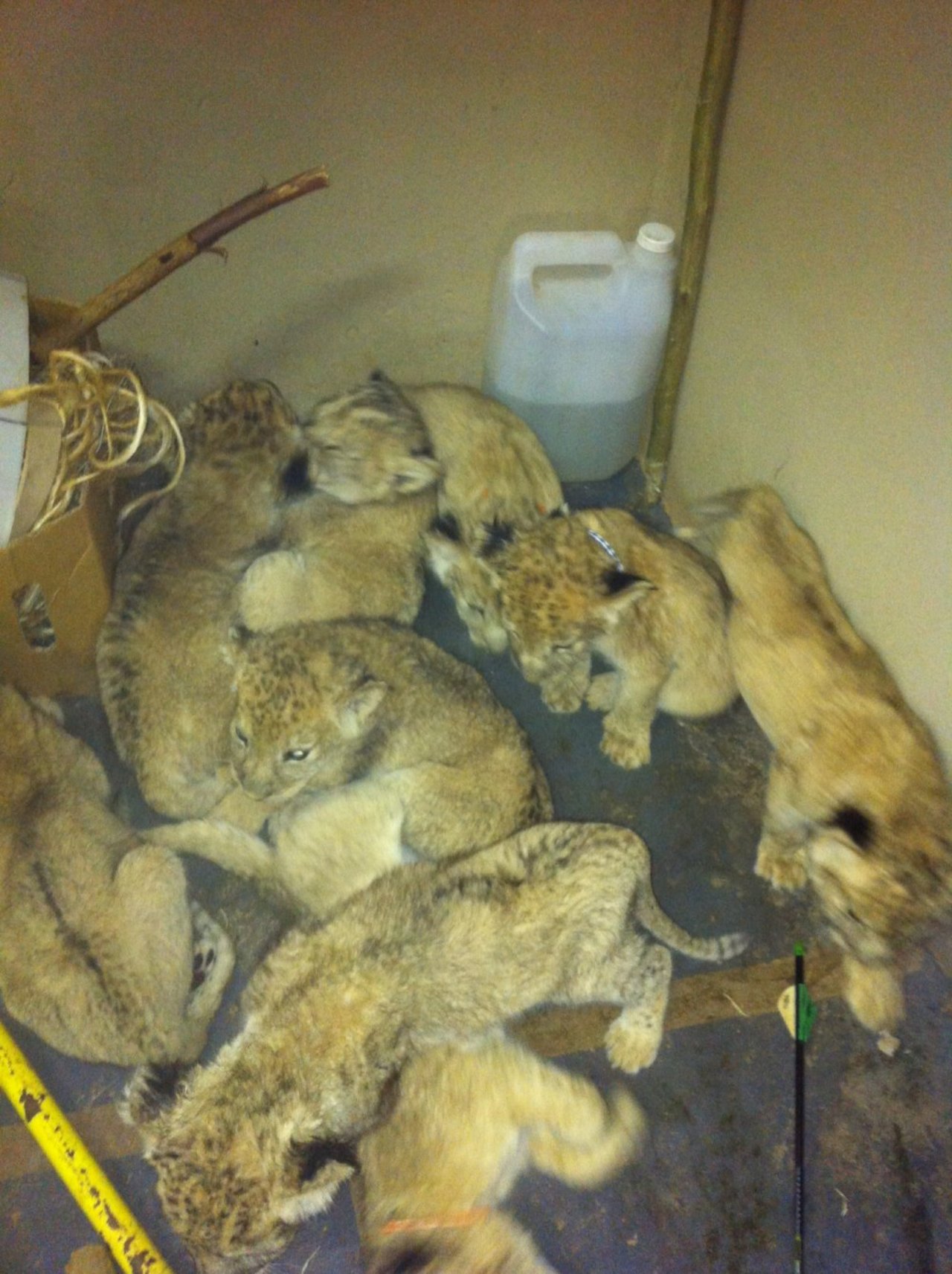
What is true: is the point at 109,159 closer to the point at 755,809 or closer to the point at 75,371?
Result: the point at 75,371

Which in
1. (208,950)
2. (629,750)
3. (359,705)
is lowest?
(208,950)

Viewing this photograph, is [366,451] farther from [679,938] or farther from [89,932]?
[679,938]

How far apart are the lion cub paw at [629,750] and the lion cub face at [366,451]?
1354 millimetres

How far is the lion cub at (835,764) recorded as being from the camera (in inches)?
115

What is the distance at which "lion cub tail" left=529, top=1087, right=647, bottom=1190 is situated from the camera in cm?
306

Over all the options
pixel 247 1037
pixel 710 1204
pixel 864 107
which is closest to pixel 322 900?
pixel 247 1037

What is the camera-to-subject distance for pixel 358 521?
158 inches

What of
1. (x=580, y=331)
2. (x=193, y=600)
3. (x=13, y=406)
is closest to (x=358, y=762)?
(x=193, y=600)

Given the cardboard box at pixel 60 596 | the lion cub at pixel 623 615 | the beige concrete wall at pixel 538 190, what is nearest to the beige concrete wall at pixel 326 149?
the beige concrete wall at pixel 538 190

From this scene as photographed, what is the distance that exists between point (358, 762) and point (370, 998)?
100 cm

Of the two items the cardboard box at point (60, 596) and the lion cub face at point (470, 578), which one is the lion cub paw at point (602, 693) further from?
the cardboard box at point (60, 596)

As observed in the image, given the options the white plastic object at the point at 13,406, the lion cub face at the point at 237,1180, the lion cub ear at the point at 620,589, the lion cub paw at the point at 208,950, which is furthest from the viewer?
the lion cub ear at the point at 620,589

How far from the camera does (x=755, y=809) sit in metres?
3.91

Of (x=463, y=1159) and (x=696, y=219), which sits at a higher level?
(x=696, y=219)
